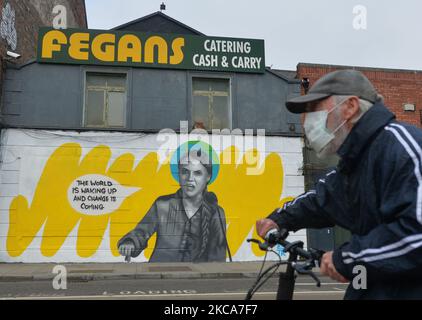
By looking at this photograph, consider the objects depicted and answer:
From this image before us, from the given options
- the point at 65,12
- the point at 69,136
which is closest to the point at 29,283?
the point at 69,136

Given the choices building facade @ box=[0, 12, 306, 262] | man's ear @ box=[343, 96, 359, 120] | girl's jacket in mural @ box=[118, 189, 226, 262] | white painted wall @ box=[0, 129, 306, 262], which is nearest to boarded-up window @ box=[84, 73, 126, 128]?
building facade @ box=[0, 12, 306, 262]

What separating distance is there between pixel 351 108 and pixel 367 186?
37 centimetres

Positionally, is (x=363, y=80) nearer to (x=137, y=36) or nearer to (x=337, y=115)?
(x=337, y=115)

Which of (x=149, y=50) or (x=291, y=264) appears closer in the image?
(x=291, y=264)

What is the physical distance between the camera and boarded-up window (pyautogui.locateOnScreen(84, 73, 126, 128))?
583 inches

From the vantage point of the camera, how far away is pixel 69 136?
14.3m

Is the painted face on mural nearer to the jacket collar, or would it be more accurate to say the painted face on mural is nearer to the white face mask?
the white face mask

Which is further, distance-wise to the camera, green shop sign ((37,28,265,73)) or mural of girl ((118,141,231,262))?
green shop sign ((37,28,265,73))

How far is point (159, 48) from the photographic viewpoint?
15.4m

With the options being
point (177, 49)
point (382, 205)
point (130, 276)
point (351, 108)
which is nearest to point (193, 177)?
point (177, 49)

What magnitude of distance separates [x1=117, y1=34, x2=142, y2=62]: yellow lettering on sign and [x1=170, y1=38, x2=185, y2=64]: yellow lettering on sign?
1.21m

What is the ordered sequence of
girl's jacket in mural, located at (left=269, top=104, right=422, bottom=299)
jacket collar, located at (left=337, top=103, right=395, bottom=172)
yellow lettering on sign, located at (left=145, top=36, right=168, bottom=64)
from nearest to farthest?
girl's jacket in mural, located at (left=269, top=104, right=422, bottom=299) → jacket collar, located at (left=337, top=103, right=395, bottom=172) → yellow lettering on sign, located at (left=145, top=36, right=168, bottom=64)

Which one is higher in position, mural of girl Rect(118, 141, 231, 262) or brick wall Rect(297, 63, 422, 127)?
brick wall Rect(297, 63, 422, 127)

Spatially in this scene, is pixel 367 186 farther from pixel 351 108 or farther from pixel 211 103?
pixel 211 103
